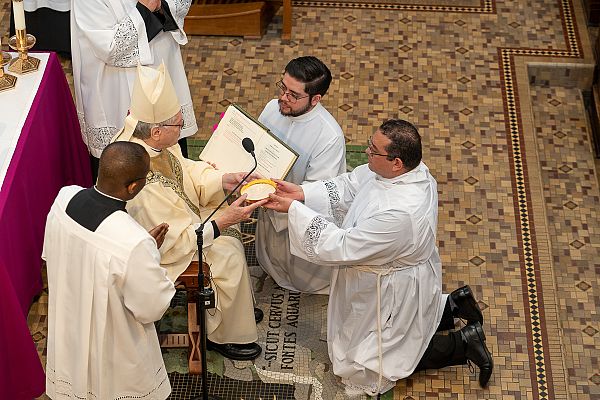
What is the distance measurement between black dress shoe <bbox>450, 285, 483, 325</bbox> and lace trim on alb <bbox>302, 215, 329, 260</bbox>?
984 millimetres

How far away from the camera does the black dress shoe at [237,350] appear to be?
5352 mm

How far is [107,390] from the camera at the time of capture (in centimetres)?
443

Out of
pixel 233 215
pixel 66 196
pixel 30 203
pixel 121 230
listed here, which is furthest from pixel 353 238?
pixel 30 203

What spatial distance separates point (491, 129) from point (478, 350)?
2.46 m

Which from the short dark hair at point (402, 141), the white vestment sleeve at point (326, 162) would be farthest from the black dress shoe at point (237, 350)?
the short dark hair at point (402, 141)

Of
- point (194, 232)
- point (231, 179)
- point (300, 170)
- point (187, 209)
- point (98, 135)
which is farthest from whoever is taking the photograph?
point (98, 135)

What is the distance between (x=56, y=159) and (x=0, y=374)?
1466 mm

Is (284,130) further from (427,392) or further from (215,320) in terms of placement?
(427,392)

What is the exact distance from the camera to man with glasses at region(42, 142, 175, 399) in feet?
13.1

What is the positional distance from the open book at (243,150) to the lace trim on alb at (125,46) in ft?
2.71

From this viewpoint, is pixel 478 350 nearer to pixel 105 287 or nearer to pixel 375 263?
pixel 375 263

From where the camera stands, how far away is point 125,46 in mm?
5625

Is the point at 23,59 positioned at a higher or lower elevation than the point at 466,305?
higher

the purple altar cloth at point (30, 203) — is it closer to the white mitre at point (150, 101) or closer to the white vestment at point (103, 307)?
the white vestment at point (103, 307)
